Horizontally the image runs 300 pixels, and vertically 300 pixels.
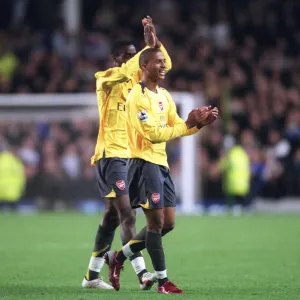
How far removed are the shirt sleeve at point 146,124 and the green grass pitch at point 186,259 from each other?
4.32ft

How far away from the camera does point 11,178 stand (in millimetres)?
23844

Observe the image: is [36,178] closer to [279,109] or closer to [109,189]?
[279,109]

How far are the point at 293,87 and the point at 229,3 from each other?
4.28 meters

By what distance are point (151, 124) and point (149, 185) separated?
0.52m

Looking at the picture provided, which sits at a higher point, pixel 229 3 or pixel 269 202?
pixel 229 3

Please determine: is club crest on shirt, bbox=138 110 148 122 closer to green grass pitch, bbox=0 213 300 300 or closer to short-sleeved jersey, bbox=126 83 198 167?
short-sleeved jersey, bbox=126 83 198 167

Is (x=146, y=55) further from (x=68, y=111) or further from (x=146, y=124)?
(x=68, y=111)

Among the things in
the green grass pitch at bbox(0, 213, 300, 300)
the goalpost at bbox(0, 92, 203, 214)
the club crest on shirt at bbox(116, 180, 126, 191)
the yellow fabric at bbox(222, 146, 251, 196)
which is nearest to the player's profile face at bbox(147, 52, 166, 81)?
the club crest on shirt at bbox(116, 180, 126, 191)

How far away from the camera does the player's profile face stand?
884 centimetres

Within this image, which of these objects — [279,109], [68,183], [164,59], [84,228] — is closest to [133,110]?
[164,59]

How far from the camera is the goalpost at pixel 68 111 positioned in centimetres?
2352

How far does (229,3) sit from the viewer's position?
28.9m

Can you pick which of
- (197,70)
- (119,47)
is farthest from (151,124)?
(197,70)

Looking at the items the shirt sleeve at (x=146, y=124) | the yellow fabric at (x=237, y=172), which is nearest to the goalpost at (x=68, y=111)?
the yellow fabric at (x=237, y=172)
